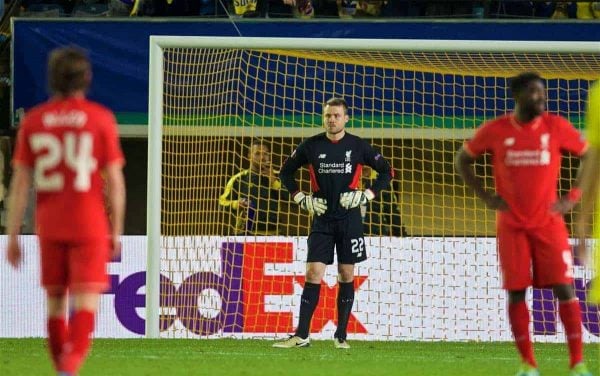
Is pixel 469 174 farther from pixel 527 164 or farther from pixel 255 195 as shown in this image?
pixel 255 195

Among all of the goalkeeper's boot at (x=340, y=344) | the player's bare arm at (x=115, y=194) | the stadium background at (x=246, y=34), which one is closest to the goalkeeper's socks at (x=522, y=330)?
the player's bare arm at (x=115, y=194)

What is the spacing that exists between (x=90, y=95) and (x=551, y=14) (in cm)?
625

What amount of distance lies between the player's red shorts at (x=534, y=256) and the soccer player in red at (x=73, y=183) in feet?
8.23

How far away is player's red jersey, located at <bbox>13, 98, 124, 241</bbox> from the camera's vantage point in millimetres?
6852

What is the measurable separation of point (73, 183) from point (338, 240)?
4.77 m

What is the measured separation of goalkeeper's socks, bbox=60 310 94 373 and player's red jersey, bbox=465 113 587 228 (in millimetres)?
2750

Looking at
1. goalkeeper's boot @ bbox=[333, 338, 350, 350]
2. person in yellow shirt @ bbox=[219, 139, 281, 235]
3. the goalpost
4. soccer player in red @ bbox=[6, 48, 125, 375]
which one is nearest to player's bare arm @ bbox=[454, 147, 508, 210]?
soccer player in red @ bbox=[6, 48, 125, 375]

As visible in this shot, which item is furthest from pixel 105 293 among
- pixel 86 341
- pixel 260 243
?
pixel 86 341

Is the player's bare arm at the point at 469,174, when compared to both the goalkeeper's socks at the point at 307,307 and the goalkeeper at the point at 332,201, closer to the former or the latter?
the goalkeeper at the point at 332,201

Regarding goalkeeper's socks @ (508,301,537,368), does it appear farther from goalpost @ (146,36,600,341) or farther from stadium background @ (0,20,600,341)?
stadium background @ (0,20,600,341)

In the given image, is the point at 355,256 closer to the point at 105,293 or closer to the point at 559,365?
the point at 559,365

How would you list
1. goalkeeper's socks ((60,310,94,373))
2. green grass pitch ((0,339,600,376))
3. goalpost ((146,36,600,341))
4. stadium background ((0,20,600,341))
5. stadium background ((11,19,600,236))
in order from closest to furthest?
goalkeeper's socks ((60,310,94,373)) < green grass pitch ((0,339,600,376)) < goalpost ((146,36,600,341)) < stadium background ((0,20,600,341)) < stadium background ((11,19,600,236))

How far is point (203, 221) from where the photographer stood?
48.3 feet

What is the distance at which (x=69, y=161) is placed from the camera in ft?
22.5
